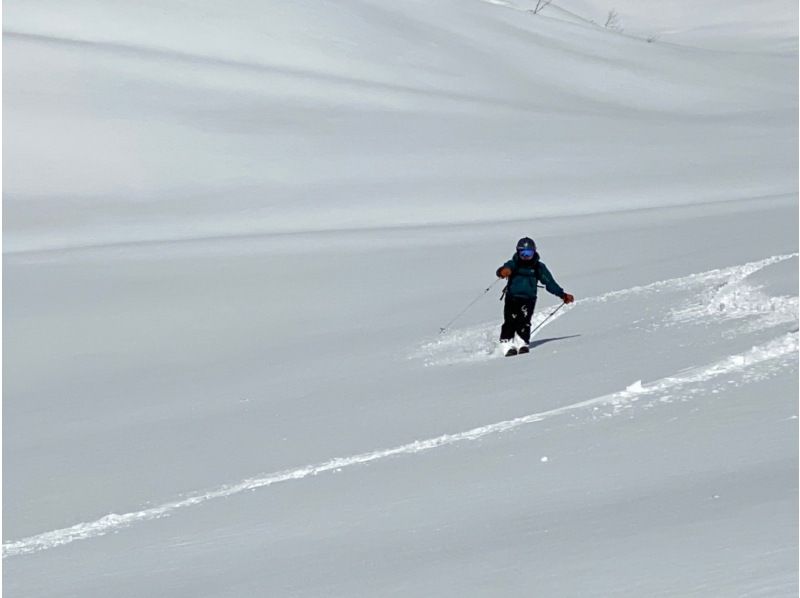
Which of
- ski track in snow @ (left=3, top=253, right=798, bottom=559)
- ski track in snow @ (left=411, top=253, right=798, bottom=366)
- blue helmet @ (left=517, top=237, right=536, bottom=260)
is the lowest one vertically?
ski track in snow @ (left=3, top=253, right=798, bottom=559)

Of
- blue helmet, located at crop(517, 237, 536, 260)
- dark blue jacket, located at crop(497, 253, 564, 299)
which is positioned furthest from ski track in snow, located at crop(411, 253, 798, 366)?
blue helmet, located at crop(517, 237, 536, 260)

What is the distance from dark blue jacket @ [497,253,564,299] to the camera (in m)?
8.53

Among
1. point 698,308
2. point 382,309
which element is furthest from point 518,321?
point 382,309

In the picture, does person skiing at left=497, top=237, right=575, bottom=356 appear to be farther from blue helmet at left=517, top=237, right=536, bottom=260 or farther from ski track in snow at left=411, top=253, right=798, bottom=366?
ski track in snow at left=411, top=253, right=798, bottom=366

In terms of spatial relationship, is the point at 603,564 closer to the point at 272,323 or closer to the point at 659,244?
the point at 272,323

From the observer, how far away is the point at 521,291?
8531 millimetres

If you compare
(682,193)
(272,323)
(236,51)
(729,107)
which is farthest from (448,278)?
(729,107)

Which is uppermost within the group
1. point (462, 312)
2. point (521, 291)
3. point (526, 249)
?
point (462, 312)

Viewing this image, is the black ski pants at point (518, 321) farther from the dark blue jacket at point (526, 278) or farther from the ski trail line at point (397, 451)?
the ski trail line at point (397, 451)

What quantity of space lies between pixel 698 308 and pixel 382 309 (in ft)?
10.6

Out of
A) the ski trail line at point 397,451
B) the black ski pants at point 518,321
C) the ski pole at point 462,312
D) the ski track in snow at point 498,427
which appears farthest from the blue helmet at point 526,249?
the ski trail line at point 397,451

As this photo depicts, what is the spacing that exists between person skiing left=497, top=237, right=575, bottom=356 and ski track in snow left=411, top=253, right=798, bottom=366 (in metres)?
0.17

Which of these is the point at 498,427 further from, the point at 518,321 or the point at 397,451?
the point at 518,321

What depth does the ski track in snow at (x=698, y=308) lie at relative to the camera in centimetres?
774
